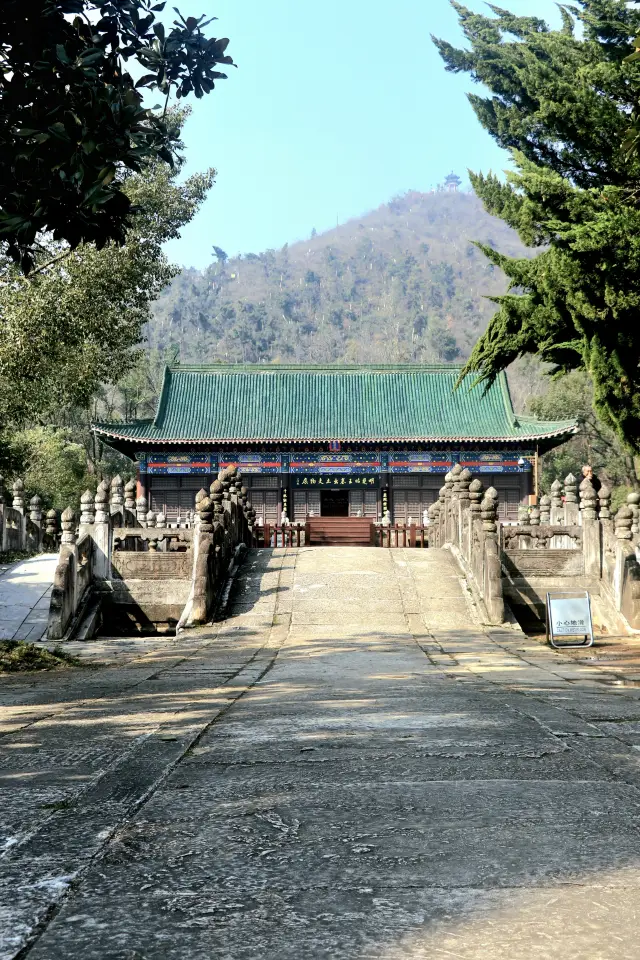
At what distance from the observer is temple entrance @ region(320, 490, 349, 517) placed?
3209cm

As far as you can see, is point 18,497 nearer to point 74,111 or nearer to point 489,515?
point 489,515

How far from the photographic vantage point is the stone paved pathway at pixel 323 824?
181cm

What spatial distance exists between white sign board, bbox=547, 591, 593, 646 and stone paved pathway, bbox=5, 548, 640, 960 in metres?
4.86

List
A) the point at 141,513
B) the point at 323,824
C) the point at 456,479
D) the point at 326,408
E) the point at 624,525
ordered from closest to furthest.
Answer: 1. the point at 323,824
2. the point at 624,525
3. the point at 456,479
4. the point at 141,513
5. the point at 326,408

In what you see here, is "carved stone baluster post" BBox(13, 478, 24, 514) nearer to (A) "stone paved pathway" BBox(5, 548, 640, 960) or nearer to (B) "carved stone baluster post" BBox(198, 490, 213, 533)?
(B) "carved stone baluster post" BBox(198, 490, 213, 533)

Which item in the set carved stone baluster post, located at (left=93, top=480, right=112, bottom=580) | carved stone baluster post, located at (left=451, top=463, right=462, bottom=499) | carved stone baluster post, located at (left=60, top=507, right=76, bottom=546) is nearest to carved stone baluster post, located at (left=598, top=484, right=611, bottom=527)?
carved stone baluster post, located at (left=451, top=463, right=462, bottom=499)

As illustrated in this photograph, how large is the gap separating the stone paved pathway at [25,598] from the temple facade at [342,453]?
1396cm

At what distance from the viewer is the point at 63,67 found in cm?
596

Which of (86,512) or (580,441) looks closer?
(86,512)

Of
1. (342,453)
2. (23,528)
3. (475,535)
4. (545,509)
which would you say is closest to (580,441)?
(342,453)

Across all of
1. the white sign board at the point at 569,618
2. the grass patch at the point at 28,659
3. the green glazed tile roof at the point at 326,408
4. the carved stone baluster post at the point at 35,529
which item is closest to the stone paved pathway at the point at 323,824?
the grass patch at the point at 28,659

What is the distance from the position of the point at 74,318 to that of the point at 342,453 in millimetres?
14644

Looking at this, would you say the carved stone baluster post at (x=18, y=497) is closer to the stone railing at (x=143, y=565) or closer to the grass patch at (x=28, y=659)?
the stone railing at (x=143, y=565)

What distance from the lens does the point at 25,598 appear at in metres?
13.9
